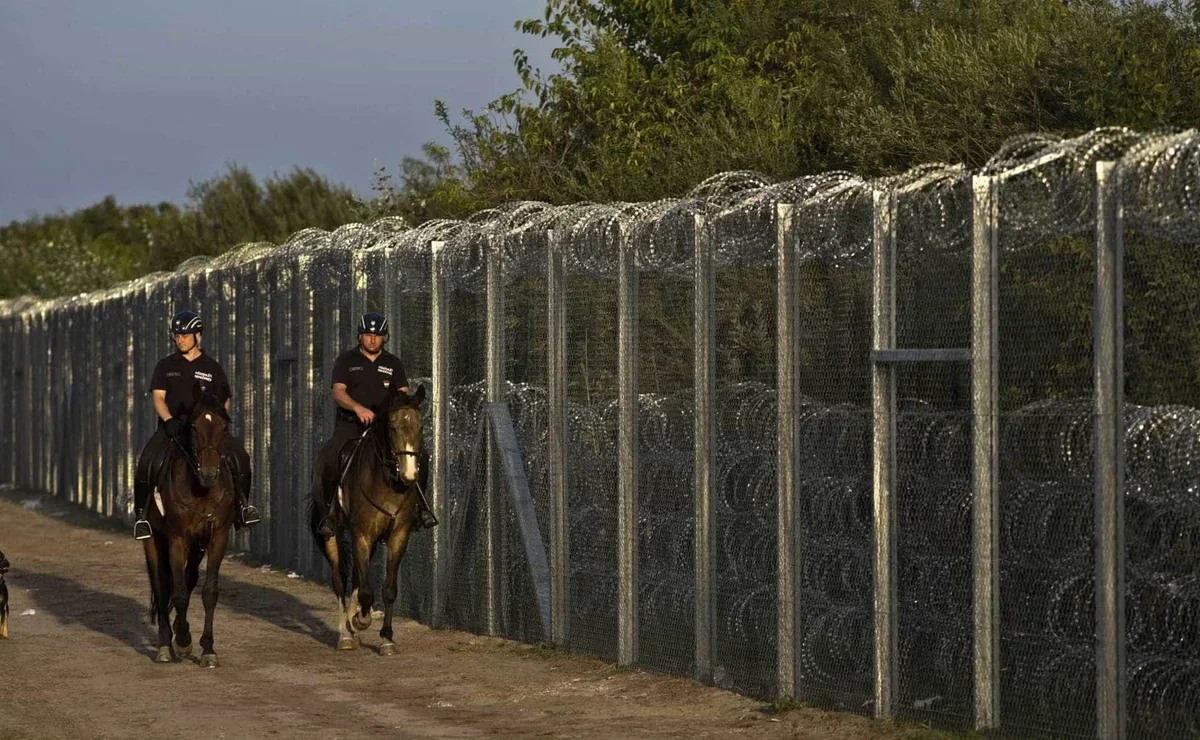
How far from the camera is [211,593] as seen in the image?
14.7m

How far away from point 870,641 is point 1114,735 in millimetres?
2162

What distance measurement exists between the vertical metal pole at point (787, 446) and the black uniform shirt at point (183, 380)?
196 inches

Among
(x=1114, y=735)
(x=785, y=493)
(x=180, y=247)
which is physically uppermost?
(x=180, y=247)

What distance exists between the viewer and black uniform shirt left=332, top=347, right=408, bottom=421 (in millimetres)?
15211


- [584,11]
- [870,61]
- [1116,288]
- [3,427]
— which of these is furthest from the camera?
[3,427]

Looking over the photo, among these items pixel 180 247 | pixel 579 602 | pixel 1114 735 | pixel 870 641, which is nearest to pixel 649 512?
pixel 579 602

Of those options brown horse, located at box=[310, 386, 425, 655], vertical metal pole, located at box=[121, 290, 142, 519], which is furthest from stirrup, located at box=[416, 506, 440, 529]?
vertical metal pole, located at box=[121, 290, 142, 519]

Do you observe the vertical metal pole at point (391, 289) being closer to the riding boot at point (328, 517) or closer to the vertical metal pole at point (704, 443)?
the riding boot at point (328, 517)

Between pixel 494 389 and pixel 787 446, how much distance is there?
4495 mm

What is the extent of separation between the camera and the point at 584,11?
2736cm

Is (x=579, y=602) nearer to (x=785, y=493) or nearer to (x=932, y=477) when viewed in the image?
(x=785, y=493)

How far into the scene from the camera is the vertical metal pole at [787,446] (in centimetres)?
1141

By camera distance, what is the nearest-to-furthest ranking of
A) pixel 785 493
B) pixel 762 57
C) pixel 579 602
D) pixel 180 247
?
pixel 785 493, pixel 579 602, pixel 762 57, pixel 180 247

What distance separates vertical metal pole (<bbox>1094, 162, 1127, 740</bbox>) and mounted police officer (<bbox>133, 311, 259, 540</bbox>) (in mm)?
7219
